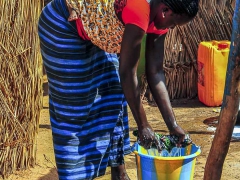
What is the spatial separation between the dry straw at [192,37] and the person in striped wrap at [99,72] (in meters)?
2.19

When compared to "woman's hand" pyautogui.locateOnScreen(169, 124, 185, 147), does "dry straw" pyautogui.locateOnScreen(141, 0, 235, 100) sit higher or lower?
higher

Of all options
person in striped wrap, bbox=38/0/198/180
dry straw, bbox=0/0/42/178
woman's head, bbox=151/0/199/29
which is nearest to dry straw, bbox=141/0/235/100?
dry straw, bbox=0/0/42/178

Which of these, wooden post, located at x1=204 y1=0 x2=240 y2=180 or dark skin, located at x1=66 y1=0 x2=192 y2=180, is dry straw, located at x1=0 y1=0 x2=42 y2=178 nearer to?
dark skin, located at x1=66 y1=0 x2=192 y2=180

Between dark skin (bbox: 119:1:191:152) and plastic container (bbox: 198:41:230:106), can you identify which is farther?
plastic container (bbox: 198:41:230:106)

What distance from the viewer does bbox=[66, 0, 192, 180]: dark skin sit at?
7.85 ft

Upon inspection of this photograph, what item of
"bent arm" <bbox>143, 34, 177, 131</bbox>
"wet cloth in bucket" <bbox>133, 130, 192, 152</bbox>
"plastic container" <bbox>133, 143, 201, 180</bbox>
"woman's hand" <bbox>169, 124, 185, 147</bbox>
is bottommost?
"plastic container" <bbox>133, 143, 201, 180</bbox>

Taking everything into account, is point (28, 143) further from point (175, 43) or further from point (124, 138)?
point (175, 43)

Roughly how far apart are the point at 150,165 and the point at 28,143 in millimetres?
1269

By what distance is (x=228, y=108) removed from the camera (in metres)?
2.67

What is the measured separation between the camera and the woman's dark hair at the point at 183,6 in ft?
7.64

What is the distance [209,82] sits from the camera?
17.0 ft

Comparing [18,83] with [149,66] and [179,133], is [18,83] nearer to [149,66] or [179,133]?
[149,66]

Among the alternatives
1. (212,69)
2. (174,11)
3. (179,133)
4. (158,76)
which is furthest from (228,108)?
(212,69)

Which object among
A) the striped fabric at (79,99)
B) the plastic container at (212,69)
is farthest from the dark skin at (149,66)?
the plastic container at (212,69)
